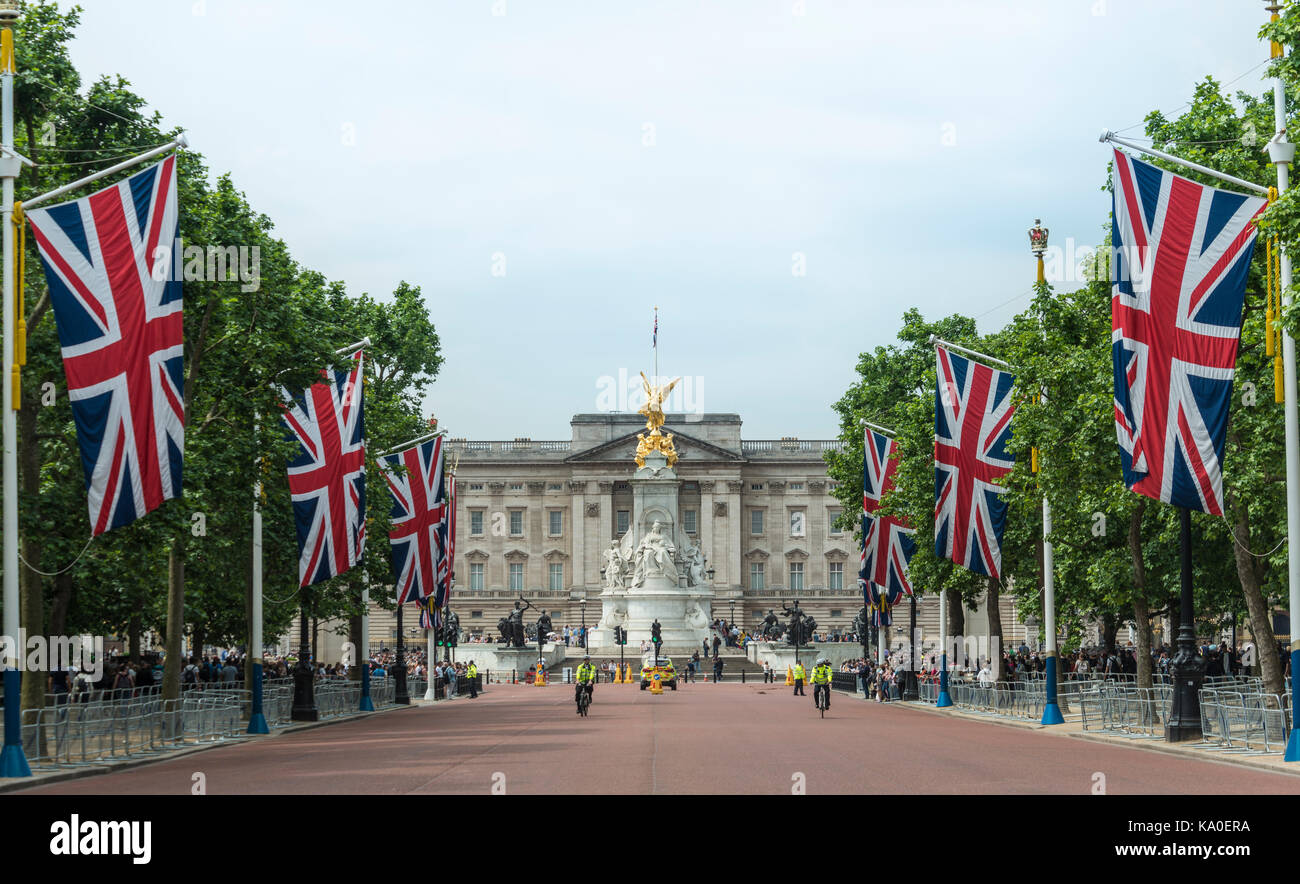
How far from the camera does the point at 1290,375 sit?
82.5ft

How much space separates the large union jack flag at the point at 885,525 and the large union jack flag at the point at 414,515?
549 inches

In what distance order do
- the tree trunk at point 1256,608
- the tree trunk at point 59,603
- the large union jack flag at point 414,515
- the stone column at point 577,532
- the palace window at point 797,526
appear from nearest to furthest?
the tree trunk at point 1256,608 → the tree trunk at point 59,603 → the large union jack flag at point 414,515 → the stone column at point 577,532 → the palace window at point 797,526

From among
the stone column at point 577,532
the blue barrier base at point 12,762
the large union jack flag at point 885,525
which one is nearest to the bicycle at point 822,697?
the large union jack flag at point 885,525

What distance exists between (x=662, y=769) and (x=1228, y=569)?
25.9 metres

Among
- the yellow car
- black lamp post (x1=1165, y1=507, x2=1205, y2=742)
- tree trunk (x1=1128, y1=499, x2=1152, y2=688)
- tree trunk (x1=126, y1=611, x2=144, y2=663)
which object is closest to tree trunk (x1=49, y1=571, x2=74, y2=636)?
tree trunk (x1=126, y1=611, x2=144, y2=663)

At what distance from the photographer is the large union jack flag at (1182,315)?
80.4 ft

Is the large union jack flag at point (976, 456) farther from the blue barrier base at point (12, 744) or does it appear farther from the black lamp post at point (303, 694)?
the blue barrier base at point (12, 744)

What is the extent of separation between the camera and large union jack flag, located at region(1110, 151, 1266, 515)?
2450 centimetres

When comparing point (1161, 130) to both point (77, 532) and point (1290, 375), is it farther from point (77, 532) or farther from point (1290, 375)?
point (77, 532)

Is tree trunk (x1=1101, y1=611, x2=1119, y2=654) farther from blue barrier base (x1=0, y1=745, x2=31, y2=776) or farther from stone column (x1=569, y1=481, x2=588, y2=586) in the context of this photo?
stone column (x1=569, y1=481, x2=588, y2=586)

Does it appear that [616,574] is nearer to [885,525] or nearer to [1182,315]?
[885,525]

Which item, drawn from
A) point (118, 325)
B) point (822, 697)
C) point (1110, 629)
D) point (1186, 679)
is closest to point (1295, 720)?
point (1186, 679)

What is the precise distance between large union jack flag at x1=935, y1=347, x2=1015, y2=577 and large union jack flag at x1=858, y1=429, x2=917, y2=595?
39.8ft
